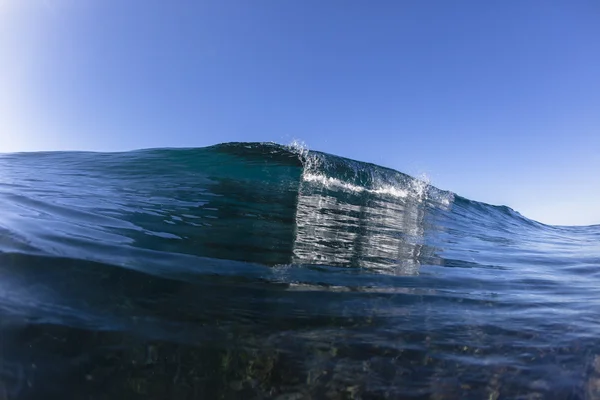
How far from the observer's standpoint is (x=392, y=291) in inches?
135

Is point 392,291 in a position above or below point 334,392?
above

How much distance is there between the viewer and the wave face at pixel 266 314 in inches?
82.7

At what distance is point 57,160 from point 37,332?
48.7ft

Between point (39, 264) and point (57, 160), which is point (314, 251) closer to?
point (39, 264)

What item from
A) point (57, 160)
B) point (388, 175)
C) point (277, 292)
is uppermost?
point (388, 175)

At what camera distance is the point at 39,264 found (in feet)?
9.57

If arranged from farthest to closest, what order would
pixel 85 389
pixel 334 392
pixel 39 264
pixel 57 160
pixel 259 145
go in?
1. pixel 259 145
2. pixel 57 160
3. pixel 39 264
4. pixel 334 392
5. pixel 85 389

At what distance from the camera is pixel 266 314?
8.87ft

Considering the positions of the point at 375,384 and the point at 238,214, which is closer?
the point at 375,384

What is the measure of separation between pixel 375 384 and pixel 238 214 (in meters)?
4.97

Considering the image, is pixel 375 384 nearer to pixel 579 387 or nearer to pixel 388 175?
pixel 579 387

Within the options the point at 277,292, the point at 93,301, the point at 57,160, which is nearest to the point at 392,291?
the point at 277,292

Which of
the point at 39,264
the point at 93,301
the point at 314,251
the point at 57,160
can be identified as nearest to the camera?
the point at 93,301

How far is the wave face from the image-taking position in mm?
2100
